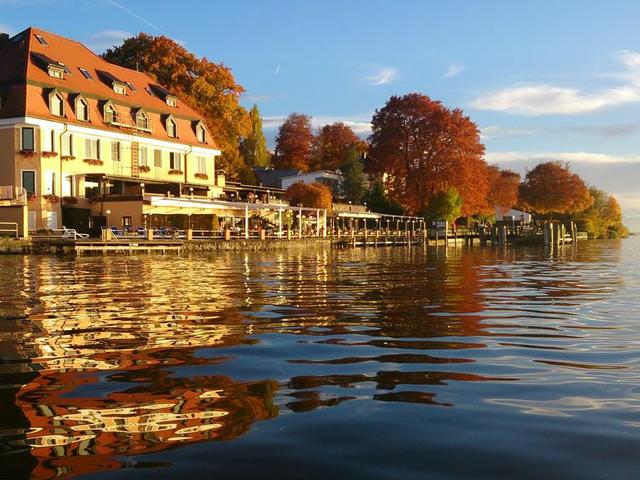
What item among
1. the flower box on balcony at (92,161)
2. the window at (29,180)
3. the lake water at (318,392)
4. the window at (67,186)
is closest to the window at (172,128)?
the flower box on balcony at (92,161)

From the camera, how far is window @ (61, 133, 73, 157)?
43656mm

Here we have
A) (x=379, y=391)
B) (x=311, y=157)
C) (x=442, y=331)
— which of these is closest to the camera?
(x=379, y=391)

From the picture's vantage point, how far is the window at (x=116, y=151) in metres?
47.6

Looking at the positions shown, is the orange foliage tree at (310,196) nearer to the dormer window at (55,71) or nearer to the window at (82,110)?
the window at (82,110)

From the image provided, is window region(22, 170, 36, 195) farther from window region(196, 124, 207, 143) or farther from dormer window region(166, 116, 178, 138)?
window region(196, 124, 207, 143)

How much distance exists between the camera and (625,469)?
3.36 m

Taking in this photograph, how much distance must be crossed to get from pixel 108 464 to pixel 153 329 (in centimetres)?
513

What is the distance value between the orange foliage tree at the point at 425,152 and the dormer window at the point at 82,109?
34.0m

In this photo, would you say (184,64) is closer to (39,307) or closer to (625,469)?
(39,307)

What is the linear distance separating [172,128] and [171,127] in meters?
0.17

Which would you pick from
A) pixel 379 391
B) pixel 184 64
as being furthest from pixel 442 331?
pixel 184 64

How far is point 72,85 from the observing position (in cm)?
4544

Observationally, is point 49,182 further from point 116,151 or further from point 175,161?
point 175,161

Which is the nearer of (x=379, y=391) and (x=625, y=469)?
(x=625, y=469)
